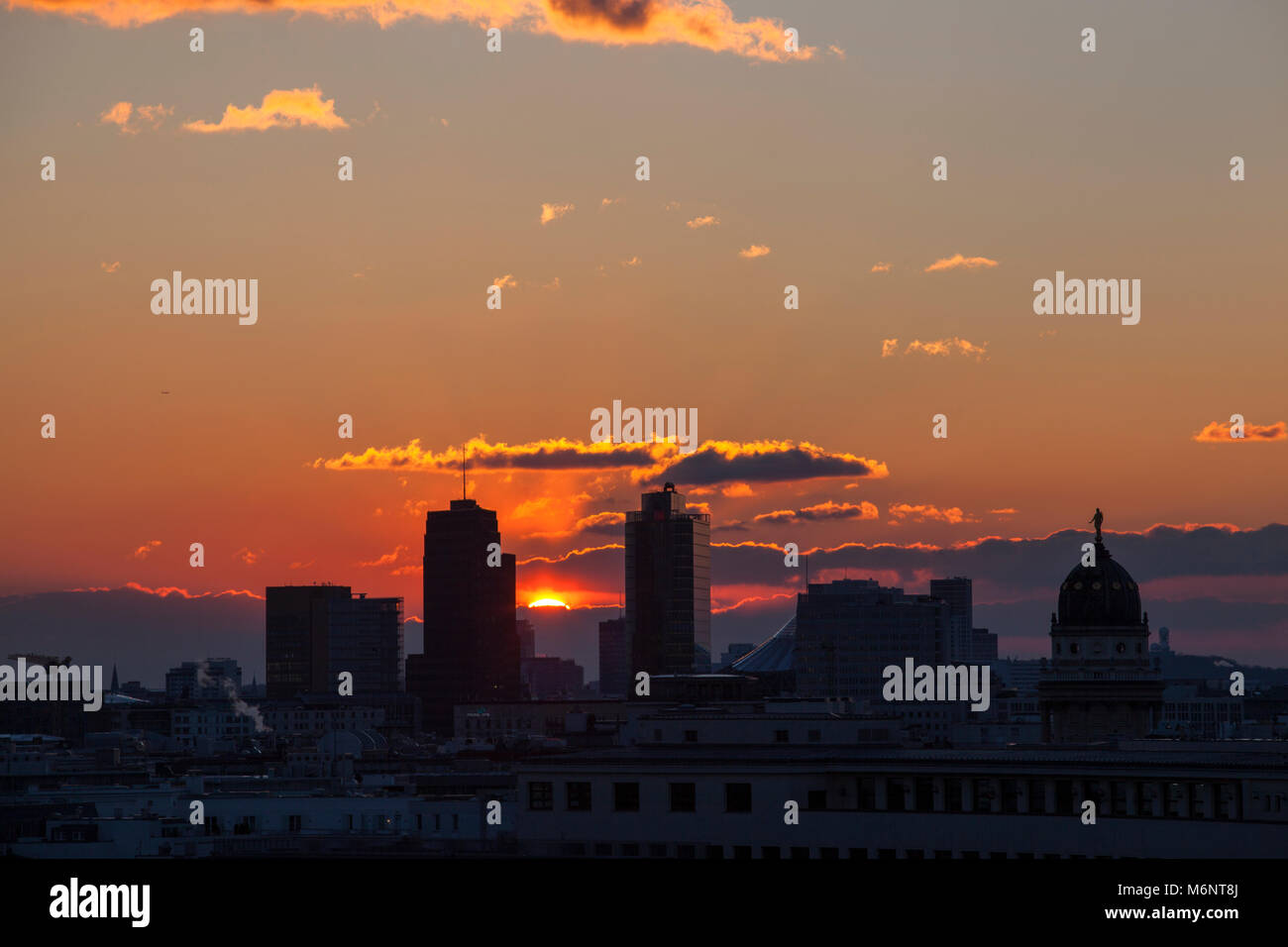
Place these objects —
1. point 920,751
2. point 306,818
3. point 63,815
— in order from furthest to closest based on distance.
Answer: point 63,815, point 306,818, point 920,751

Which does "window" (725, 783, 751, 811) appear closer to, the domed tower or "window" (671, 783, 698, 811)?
"window" (671, 783, 698, 811)

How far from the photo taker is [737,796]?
9431 centimetres

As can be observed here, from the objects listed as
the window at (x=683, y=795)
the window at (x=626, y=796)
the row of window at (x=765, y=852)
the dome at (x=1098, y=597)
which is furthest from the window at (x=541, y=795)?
the dome at (x=1098, y=597)

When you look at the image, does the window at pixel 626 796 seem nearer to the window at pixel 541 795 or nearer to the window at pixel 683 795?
the window at pixel 683 795

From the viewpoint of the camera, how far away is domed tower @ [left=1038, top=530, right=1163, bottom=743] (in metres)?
158

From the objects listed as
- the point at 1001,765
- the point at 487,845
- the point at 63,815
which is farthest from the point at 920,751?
the point at 63,815

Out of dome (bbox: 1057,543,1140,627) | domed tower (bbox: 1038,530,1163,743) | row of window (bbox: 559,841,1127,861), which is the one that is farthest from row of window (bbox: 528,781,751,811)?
dome (bbox: 1057,543,1140,627)

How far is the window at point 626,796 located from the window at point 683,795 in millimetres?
1729

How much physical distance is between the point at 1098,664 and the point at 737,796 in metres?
72.8

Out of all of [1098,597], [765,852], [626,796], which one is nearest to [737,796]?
[765,852]

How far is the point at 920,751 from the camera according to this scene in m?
108
